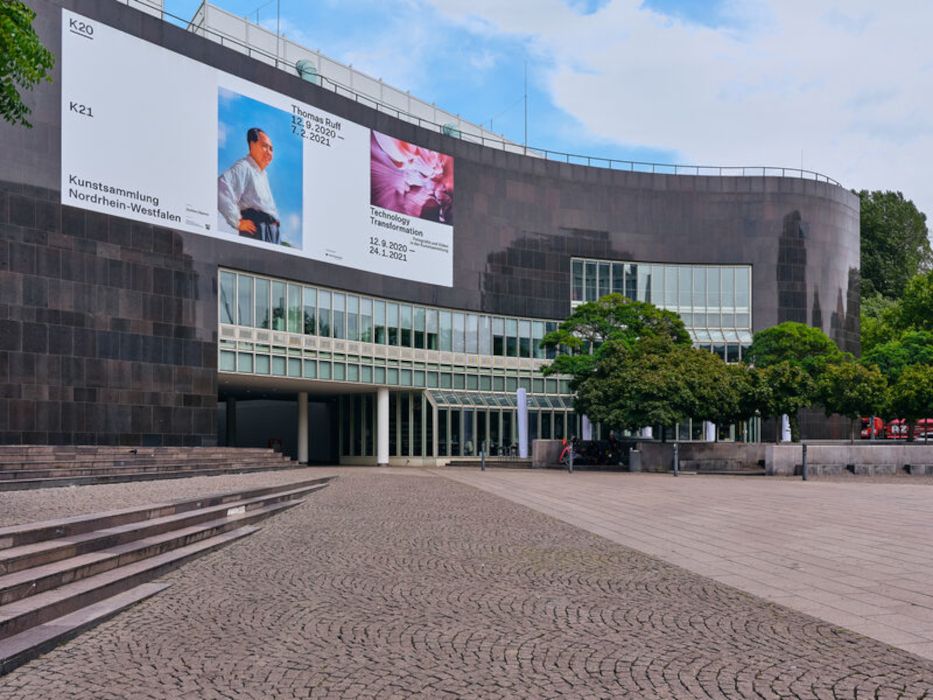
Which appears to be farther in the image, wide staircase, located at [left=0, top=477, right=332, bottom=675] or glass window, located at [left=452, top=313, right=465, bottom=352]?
glass window, located at [left=452, top=313, right=465, bottom=352]

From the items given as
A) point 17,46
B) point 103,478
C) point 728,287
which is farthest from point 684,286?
point 17,46

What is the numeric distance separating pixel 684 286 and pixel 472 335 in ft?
51.9

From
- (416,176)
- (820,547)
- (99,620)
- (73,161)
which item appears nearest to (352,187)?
(416,176)

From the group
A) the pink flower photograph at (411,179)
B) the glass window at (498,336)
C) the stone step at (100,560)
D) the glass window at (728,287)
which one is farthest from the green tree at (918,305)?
the stone step at (100,560)

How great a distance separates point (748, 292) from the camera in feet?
187

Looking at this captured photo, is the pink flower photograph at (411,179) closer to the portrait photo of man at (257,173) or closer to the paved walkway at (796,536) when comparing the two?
the portrait photo of man at (257,173)

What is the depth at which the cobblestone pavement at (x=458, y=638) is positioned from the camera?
593 centimetres

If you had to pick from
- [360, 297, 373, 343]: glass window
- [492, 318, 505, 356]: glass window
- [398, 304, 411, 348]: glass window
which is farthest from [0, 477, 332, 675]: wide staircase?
[492, 318, 505, 356]: glass window

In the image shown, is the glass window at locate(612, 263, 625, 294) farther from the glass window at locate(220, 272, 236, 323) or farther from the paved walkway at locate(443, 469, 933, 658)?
the paved walkway at locate(443, 469, 933, 658)

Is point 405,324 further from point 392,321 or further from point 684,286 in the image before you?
point 684,286

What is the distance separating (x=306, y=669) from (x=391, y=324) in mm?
39619

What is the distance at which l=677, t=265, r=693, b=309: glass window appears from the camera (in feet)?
185

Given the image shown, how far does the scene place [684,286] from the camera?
56.4 meters

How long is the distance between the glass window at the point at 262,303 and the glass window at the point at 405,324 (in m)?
8.91
